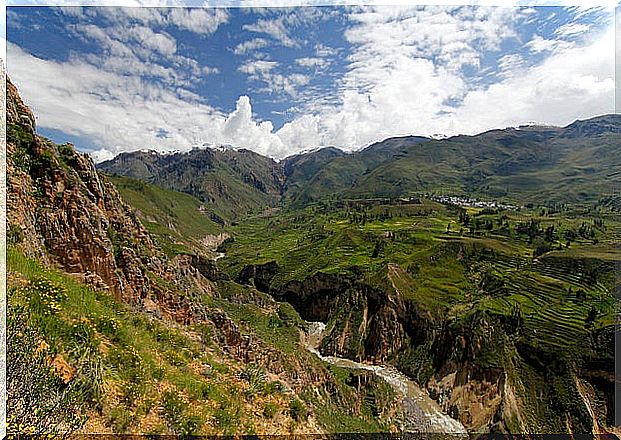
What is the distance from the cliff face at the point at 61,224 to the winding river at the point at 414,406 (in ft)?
57.1

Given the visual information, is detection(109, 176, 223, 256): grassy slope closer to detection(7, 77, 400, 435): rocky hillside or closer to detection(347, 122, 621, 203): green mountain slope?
detection(7, 77, 400, 435): rocky hillside

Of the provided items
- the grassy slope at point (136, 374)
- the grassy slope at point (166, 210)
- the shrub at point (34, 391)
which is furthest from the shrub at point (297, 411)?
the grassy slope at point (166, 210)

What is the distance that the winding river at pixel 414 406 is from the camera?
76.0 feet

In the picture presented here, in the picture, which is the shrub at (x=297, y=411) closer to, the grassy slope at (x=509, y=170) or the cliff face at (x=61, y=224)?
the cliff face at (x=61, y=224)

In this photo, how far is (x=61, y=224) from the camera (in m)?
10.7

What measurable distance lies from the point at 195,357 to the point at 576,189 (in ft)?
438

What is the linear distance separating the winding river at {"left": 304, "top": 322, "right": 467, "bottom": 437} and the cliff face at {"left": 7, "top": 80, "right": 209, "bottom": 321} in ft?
57.1

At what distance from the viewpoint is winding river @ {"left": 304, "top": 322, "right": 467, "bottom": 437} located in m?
23.2

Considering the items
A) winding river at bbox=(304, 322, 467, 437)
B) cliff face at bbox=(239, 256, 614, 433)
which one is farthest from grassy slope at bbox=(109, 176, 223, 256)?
winding river at bbox=(304, 322, 467, 437)

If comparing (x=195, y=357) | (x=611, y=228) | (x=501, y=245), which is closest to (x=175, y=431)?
(x=195, y=357)

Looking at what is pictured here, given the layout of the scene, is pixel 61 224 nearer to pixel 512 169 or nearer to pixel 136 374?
pixel 136 374

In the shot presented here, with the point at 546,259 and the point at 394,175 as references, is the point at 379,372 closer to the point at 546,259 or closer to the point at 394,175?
the point at 546,259

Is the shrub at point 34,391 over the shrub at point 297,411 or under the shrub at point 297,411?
over

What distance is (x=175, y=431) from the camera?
468cm
